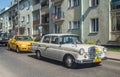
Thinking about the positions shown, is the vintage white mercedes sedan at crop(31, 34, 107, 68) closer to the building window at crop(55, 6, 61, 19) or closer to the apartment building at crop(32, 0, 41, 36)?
the building window at crop(55, 6, 61, 19)

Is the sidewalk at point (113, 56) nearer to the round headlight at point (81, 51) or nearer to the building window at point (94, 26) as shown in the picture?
the round headlight at point (81, 51)

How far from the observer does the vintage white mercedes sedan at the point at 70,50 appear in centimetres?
1098

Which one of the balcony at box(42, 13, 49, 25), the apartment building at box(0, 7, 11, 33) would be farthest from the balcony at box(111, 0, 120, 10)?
the apartment building at box(0, 7, 11, 33)

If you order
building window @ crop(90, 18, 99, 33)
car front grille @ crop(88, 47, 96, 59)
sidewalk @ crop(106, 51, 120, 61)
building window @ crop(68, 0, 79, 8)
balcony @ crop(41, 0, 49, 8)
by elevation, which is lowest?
sidewalk @ crop(106, 51, 120, 61)

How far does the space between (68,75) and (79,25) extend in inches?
738

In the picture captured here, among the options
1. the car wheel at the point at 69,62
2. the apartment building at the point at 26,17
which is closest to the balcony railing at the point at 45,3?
the apartment building at the point at 26,17

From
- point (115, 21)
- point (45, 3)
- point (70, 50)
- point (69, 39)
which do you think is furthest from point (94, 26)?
point (45, 3)

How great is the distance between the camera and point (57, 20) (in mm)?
33219

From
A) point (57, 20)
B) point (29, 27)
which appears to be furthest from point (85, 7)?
point (29, 27)

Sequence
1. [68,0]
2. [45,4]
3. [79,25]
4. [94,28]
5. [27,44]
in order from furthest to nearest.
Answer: [45,4]
[68,0]
[79,25]
[94,28]
[27,44]

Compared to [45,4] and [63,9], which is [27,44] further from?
[45,4]

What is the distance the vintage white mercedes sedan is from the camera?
11.0 m

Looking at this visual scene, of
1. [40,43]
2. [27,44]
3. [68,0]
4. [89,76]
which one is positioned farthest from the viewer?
[68,0]

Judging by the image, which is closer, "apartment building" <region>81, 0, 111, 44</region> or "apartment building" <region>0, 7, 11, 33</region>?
"apartment building" <region>81, 0, 111, 44</region>
